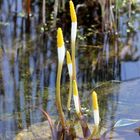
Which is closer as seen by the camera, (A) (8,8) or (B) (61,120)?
(B) (61,120)

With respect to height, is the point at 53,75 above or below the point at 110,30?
below

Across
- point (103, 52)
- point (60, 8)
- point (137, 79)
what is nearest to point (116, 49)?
point (103, 52)

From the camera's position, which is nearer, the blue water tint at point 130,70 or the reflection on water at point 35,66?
the reflection on water at point 35,66

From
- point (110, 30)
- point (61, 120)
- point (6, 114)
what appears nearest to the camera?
point (61, 120)

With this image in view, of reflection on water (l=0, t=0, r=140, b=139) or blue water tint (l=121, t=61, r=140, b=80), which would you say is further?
blue water tint (l=121, t=61, r=140, b=80)

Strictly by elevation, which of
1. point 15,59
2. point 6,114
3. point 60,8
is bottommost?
point 6,114

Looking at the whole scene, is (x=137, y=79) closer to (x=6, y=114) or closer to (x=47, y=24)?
(x=6, y=114)

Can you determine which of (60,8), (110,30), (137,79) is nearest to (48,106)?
(137,79)

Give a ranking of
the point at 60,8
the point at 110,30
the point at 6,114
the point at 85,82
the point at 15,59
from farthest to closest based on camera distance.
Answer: the point at 60,8 < the point at 110,30 < the point at 15,59 < the point at 85,82 < the point at 6,114
